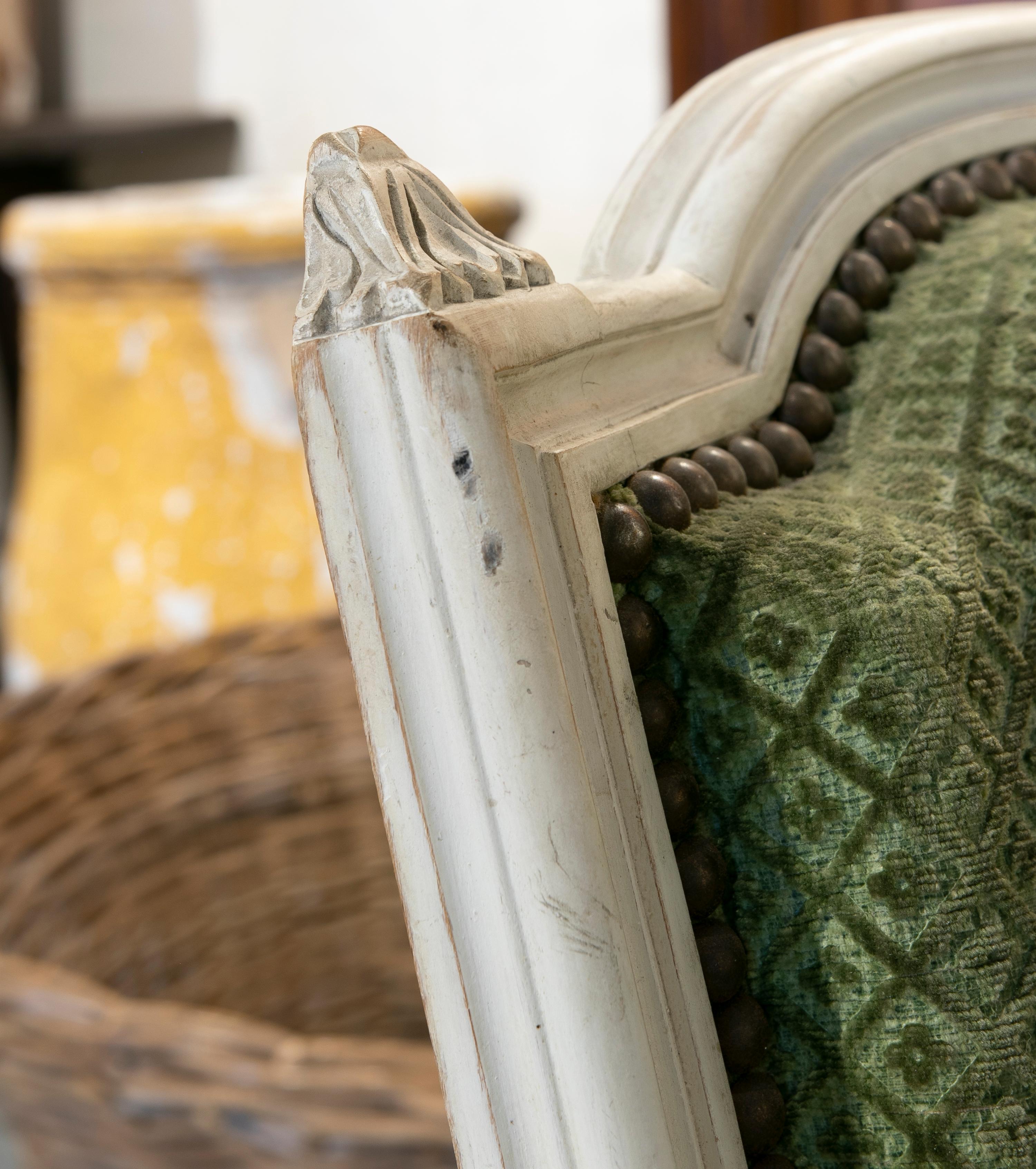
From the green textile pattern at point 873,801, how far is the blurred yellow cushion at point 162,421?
895 mm

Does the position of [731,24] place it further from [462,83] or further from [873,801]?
[873,801]

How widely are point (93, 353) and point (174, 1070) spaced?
2.45 feet

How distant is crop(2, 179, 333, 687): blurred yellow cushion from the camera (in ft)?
3.43

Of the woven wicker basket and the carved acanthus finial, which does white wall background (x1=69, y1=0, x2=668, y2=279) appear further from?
the carved acanthus finial

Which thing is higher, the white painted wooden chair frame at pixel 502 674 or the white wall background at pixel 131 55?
the white wall background at pixel 131 55

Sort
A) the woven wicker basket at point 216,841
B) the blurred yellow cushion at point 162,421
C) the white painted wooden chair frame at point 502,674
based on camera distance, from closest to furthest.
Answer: the white painted wooden chair frame at point 502,674 < the woven wicker basket at point 216,841 < the blurred yellow cushion at point 162,421

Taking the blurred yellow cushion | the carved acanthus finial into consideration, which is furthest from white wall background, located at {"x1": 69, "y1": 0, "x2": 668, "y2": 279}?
the carved acanthus finial

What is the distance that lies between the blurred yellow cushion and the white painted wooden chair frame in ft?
→ 2.89

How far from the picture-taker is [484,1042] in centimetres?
17

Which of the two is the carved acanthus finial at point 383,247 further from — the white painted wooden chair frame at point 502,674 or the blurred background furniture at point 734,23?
the blurred background furniture at point 734,23

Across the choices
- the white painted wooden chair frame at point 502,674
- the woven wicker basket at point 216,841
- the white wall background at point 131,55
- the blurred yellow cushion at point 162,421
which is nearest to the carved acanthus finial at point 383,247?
the white painted wooden chair frame at point 502,674

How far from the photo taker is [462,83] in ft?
4.13

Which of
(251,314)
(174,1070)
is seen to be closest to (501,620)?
(174,1070)

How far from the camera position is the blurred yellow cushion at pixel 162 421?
104 cm
